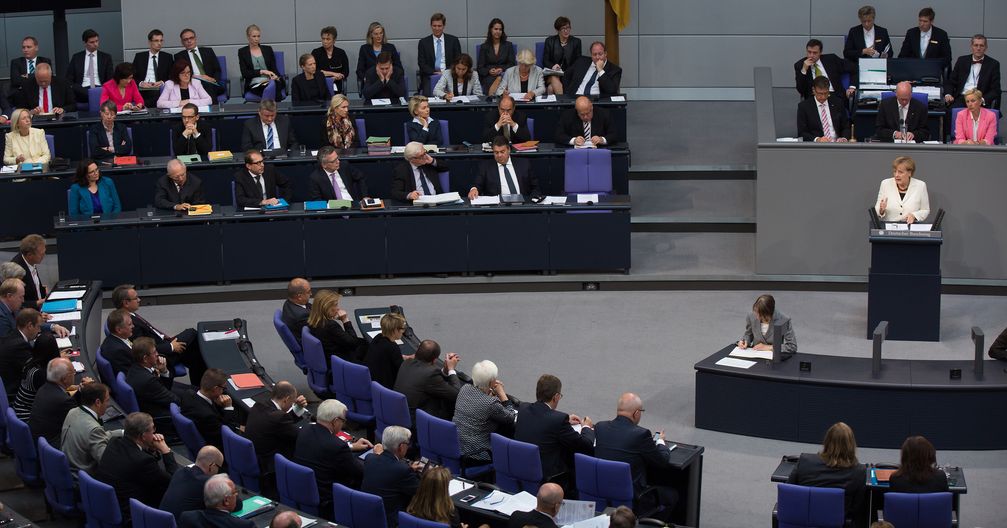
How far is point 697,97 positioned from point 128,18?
24.9 ft

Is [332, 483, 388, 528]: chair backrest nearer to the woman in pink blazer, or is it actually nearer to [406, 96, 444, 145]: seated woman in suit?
[406, 96, 444, 145]: seated woman in suit

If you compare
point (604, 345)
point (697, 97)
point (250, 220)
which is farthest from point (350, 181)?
point (697, 97)

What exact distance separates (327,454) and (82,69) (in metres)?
9.60

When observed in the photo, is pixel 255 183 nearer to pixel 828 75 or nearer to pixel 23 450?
pixel 23 450

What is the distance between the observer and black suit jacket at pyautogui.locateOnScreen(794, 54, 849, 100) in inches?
619

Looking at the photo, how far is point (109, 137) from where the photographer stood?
14.6 metres

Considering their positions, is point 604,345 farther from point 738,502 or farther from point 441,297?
point 738,502

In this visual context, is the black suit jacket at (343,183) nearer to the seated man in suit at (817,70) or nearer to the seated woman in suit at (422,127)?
the seated woman in suit at (422,127)

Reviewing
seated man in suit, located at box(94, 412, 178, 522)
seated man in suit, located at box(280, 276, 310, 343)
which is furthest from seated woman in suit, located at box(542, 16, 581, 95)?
seated man in suit, located at box(94, 412, 178, 522)

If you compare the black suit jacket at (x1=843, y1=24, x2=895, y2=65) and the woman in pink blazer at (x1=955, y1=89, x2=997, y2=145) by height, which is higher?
the black suit jacket at (x1=843, y1=24, x2=895, y2=65)

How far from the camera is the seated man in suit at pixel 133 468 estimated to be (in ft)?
26.2

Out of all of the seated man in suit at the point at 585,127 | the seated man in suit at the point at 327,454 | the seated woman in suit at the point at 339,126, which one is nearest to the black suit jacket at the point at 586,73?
the seated man in suit at the point at 585,127

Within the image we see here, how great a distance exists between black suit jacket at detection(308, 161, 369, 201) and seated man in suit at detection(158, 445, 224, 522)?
6380 millimetres

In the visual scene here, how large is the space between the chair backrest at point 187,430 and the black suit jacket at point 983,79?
9.93 meters
